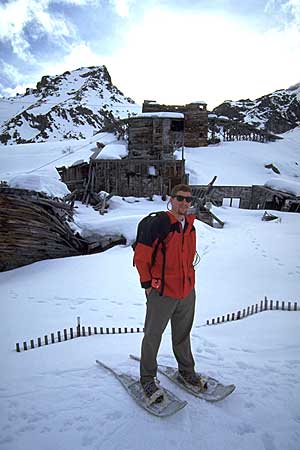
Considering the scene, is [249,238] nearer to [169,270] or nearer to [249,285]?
[249,285]

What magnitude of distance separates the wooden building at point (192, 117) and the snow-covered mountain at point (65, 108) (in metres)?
6.46

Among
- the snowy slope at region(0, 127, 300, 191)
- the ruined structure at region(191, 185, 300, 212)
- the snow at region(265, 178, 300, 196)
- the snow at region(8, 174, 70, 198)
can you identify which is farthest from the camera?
the snow at region(265, 178, 300, 196)

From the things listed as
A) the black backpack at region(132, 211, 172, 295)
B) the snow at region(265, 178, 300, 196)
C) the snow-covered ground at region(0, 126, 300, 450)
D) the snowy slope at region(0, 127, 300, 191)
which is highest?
the snowy slope at region(0, 127, 300, 191)

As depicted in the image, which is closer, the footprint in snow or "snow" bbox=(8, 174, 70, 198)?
the footprint in snow

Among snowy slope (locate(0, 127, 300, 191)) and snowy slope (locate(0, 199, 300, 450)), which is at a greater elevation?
snowy slope (locate(0, 127, 300, 191))

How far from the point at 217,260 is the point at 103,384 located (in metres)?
7.25

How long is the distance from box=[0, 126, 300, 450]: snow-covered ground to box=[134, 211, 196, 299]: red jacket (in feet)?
3.80

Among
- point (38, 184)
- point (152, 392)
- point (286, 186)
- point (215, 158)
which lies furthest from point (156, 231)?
point (215, 158)

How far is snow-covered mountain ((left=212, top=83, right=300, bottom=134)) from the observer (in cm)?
5050

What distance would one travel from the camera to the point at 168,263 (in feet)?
9.10

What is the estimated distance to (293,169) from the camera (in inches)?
1252

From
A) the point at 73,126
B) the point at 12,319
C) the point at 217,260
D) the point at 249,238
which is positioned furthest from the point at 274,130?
the point at 12,319

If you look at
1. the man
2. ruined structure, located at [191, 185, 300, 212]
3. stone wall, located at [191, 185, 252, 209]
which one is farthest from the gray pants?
stone wall, located at [191, 185, 252, 209]

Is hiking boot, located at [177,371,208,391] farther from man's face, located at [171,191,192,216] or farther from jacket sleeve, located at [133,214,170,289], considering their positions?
man's face, located at [171,191,192,216]
